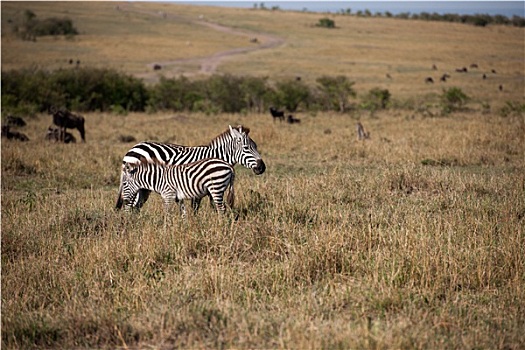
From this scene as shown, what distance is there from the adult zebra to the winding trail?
129 ft

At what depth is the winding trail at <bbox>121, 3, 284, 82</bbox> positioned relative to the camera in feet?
176

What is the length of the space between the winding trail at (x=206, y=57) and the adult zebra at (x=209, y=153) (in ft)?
129

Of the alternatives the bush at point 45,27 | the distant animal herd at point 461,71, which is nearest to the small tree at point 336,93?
the distant animal herd at point 461,71

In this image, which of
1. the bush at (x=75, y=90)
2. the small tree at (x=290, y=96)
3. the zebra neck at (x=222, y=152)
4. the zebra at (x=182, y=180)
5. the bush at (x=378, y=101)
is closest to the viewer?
the zebra at (x=182, y=180)

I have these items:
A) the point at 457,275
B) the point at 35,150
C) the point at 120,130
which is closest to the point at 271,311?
the point at 457,275

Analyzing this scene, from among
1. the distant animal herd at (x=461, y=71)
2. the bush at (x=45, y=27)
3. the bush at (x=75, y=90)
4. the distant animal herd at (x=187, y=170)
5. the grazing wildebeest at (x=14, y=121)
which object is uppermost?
the bush at (x=45, y=27)

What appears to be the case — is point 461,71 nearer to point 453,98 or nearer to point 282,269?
point 453,98

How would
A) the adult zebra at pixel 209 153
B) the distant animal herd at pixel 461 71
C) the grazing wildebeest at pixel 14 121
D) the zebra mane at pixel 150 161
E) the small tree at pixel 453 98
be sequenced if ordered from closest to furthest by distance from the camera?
the zebra mane at pixel 150 161, the adult zebra at pixel 209 153, the grazing wildebeest at pixel 14 121, the small tree at pixel 453 98, the distant animal herd at pixel 461 71

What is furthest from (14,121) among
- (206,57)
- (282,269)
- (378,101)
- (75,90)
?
(206,57)

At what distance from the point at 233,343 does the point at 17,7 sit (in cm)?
10206

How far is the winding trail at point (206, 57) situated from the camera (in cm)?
5374

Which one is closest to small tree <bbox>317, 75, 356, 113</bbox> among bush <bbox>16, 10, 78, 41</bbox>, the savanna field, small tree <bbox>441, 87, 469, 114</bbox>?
small tree <bbox>441, 87, 469, 114</bbox>

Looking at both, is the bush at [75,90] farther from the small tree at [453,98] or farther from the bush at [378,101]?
the small tree at [453,98]

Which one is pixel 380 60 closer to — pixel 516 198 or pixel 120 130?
pixel 120 130
